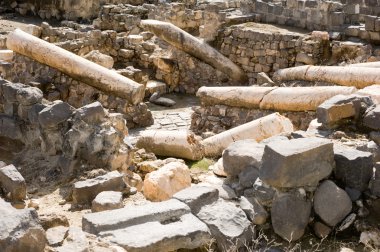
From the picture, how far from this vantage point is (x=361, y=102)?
21.1 feet

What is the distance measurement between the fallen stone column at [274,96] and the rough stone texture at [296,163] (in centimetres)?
378

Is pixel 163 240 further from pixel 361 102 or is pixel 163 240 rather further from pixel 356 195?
pixel 361 102

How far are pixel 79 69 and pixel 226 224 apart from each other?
261 inches

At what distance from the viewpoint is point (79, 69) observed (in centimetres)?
1075

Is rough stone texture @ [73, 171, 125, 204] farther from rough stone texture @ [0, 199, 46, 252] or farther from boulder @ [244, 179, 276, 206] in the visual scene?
rough stone texture @ [0, 199, 46, 252]

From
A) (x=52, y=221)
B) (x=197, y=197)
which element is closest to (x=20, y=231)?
(x=52, y=221)

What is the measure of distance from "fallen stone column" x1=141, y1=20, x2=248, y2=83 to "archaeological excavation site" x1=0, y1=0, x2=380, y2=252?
0.04m

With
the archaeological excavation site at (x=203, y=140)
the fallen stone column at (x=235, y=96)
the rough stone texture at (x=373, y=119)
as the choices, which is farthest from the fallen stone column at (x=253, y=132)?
the rough stone texture at (x=373, y=119)

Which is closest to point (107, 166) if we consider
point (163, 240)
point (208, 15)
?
point (163, 240)

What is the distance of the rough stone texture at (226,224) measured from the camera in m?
4.84

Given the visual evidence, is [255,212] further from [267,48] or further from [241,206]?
[267,48]

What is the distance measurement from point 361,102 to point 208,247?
2830 mm

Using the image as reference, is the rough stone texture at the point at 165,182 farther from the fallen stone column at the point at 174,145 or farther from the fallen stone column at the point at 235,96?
the fallen stone column at the point at 235,96

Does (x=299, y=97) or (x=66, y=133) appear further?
(x=299, y=97)
